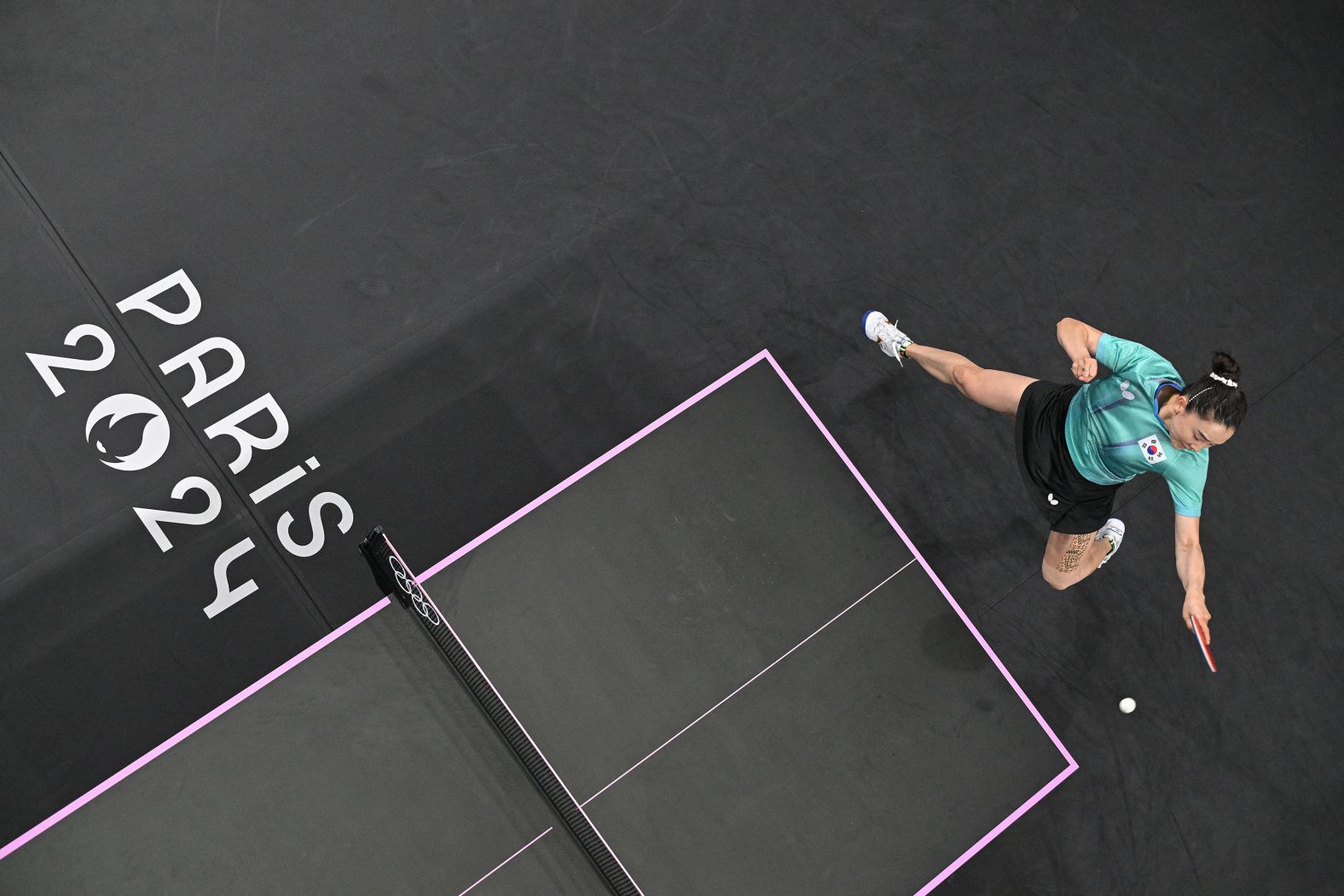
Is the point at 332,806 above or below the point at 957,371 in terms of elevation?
above

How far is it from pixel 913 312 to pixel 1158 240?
1258mm

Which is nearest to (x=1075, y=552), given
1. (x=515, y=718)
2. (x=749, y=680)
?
(x=749, y=680)

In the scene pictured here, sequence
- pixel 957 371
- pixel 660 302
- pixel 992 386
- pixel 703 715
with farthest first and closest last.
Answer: pixel 660 302, pixel 957 371, pixel 992 386, pixel 703 715

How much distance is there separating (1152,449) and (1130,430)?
0.33 feet

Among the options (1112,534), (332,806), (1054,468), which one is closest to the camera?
(332,806)

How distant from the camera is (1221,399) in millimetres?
3766

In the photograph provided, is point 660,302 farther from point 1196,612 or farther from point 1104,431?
point 1196,612

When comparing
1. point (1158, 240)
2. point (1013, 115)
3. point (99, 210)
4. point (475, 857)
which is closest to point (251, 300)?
point (99, 210)

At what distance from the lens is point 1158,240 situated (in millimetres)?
5574

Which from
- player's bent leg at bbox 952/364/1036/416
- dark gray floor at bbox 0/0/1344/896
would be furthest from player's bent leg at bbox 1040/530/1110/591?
player's bent leg at bbox 952/364/1036/416

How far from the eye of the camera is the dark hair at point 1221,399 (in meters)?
3.76

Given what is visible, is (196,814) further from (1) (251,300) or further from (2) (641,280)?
(2) (641,280)

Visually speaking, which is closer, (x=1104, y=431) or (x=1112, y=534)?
(x=1104, y=431)

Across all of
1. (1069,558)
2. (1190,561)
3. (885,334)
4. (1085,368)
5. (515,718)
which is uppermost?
(885,334)
